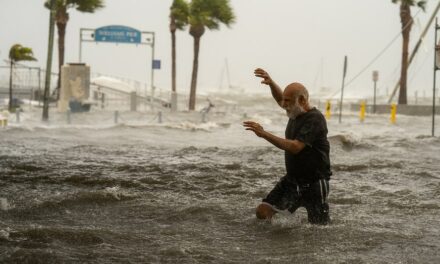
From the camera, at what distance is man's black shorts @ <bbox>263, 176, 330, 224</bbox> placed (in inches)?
210

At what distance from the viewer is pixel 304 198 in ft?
17.7

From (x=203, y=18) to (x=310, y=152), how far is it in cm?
3442

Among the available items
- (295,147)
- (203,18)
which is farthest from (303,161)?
(203,18)

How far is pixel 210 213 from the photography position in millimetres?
6676

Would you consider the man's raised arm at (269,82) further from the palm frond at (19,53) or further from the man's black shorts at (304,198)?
the palm frond at (19,53)

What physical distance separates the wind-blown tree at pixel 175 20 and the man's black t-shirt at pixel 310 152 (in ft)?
121

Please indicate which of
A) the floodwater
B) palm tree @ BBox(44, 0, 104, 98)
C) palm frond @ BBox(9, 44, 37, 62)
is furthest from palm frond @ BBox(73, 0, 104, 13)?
the floodwater

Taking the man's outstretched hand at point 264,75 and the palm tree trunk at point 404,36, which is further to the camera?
the palm tree trunk at point 404,36

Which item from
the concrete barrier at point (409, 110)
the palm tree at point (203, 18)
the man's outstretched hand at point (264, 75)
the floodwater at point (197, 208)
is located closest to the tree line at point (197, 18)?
the palm tree at point (203, 18)

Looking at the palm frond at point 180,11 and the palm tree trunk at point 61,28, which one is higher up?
the palm frond at point 180,11

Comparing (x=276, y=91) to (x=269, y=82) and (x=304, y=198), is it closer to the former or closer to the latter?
→ (x=269, y=82)

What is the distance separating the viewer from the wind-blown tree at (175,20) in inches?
1631

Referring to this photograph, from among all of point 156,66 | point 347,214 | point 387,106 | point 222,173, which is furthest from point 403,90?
point 347,214

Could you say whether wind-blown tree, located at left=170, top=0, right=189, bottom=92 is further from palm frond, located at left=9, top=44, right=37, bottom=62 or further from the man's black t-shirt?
the man's black t-shirt
